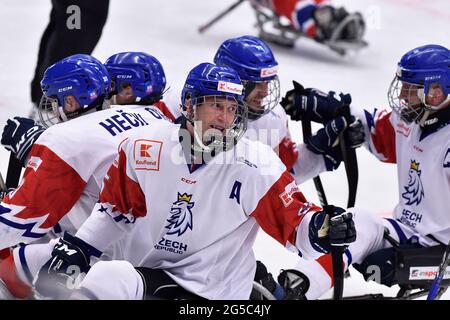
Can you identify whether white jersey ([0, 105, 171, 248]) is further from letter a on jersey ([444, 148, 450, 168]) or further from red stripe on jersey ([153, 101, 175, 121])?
letter a on jersey ([444, 148, 450, 168])

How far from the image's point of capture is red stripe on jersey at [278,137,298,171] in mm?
4168

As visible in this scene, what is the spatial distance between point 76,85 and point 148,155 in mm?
→ 503

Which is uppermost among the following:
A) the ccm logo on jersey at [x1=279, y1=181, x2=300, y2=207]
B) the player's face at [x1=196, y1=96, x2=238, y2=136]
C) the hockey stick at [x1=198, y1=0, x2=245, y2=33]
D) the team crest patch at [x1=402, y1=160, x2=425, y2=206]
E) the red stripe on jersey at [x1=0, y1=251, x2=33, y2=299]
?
the player's face at [x1=196, y1=96, x2=238, y2=136]

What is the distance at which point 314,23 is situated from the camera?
6855mm

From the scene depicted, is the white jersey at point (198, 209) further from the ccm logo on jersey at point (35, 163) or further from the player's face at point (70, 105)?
the player's face at point (70, 105)

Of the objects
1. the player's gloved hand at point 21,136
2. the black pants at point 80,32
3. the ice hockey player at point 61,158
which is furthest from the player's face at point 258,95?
the black pants at point 80,32

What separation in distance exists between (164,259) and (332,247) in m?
0.47

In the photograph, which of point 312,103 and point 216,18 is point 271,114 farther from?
point 216,18

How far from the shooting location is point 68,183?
3.35 metres

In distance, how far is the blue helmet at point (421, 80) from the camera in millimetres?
3734

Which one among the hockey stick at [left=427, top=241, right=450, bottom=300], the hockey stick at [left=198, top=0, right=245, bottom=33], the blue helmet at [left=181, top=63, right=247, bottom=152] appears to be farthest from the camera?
the hockey stick at [left=198, top=0, right=245, bottom=33]

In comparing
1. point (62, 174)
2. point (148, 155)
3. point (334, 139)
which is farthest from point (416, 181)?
point (62, 174)

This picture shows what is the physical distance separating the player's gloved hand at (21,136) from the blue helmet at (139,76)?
0.32m

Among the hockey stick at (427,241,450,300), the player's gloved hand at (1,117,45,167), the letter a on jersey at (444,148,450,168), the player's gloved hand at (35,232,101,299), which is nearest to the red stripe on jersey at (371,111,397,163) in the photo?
the letter a on jersey at (444,148,450,168)
